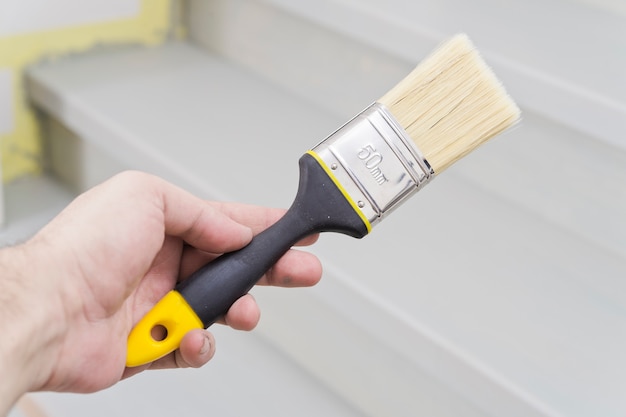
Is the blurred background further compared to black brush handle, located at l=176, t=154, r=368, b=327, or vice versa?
the blurred background

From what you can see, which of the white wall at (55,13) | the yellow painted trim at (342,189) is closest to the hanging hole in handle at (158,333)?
the yellow painted trim at (342,189)

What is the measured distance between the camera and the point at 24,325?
15.2 inches

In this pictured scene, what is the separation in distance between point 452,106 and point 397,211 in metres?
0.29

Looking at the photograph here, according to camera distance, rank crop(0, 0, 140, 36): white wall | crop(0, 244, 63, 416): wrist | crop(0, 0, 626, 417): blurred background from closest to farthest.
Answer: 1. crop(0, 244, 63, 416): wrist
2. crop(0, 0, 626, 417): blurred background
3. crop(0, 0, 140, 36): white wall

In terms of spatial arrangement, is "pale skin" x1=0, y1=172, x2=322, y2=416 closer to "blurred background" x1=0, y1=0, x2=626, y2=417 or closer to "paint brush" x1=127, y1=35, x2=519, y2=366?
"paint brush" x1=127, y1=35, x2=519, y2=366

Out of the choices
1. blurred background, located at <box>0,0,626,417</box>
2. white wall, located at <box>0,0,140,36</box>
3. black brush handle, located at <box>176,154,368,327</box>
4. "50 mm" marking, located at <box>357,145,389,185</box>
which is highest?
"50 mm" marking, located at <box>357,145,389,185</box>

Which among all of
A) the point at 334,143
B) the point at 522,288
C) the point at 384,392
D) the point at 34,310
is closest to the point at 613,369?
the point at 522,288

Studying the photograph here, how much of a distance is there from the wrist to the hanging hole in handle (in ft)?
0.19

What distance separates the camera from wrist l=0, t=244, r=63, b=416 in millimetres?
374

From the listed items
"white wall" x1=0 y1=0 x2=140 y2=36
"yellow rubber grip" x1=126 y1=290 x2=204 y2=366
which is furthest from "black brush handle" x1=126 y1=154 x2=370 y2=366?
"white wall" x1=0 y1=0 x2=140 y2=36

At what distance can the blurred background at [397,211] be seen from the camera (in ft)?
1.95

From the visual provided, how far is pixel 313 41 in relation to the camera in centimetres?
91

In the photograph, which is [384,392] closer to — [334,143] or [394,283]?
[394,283]

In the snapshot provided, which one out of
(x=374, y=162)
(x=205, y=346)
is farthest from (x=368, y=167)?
(x=205, y=346)
